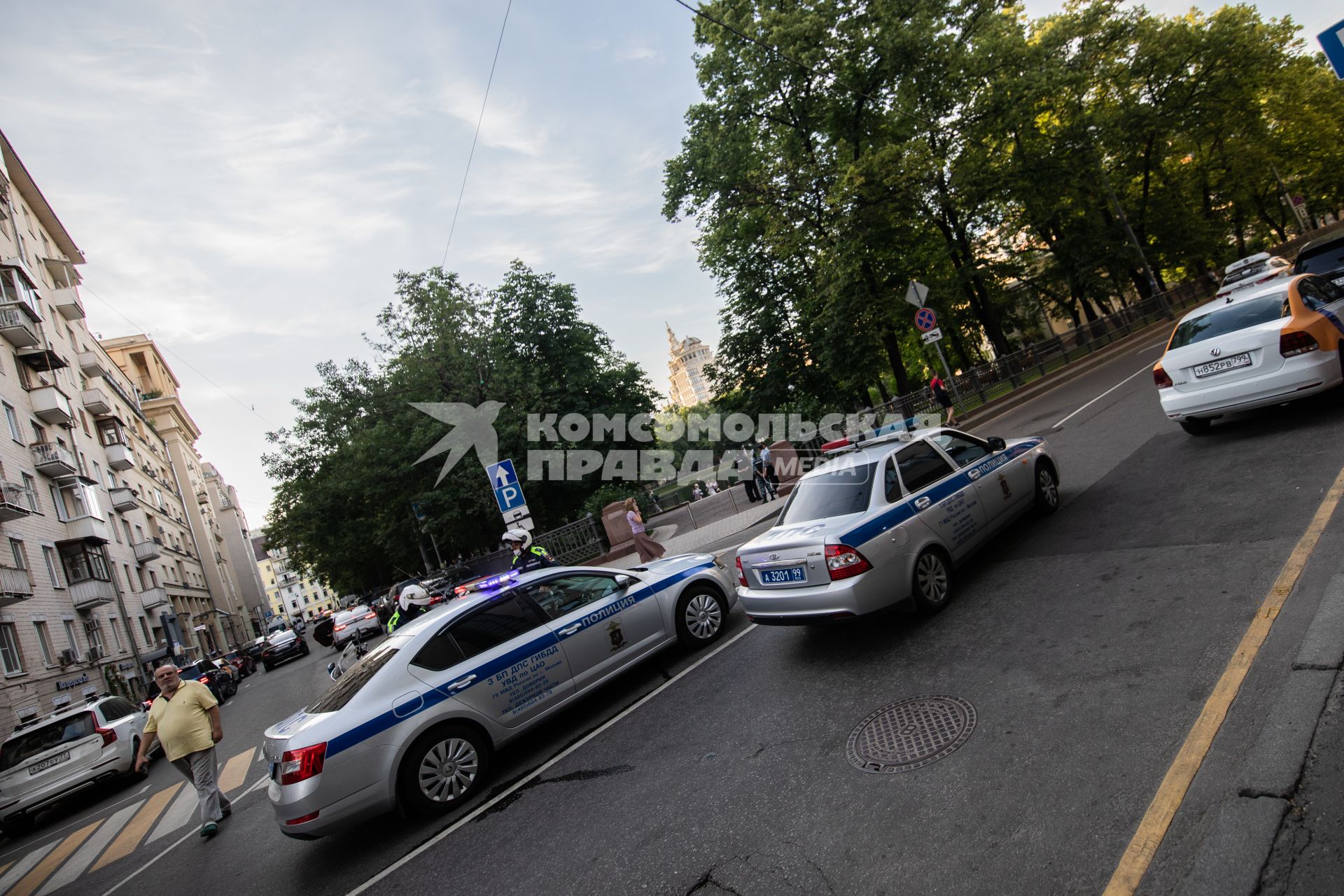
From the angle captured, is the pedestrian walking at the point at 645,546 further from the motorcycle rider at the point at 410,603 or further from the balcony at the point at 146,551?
the balcony at the point at 146,551

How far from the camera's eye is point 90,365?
118 feet

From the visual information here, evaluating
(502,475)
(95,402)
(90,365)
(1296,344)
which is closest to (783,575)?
(1296,344)

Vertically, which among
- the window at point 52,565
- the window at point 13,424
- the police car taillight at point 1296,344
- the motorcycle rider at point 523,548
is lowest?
the police car taillight at point 1296,344

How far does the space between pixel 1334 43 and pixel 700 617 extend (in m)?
7.60

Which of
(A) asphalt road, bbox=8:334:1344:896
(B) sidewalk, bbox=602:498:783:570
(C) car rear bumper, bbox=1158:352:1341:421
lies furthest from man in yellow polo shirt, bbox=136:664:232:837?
(C) car rear bumper, bbox=1158:352:1341:421

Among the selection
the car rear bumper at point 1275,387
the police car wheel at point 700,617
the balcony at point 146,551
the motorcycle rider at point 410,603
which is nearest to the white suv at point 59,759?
the motorcycle rider at point 410,603

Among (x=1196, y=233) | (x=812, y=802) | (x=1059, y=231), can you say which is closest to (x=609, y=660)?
(x=812, y=802)

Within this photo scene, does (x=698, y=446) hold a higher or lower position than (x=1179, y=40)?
lower

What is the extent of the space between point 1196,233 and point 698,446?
31.4 meters

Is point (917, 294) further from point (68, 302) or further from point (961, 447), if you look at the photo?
point (68, 302)

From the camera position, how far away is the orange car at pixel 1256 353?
7.66m

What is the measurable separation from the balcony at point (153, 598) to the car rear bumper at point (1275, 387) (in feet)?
135

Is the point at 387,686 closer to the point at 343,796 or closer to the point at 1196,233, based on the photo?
the point at 343,796

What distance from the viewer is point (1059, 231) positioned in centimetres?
3244
